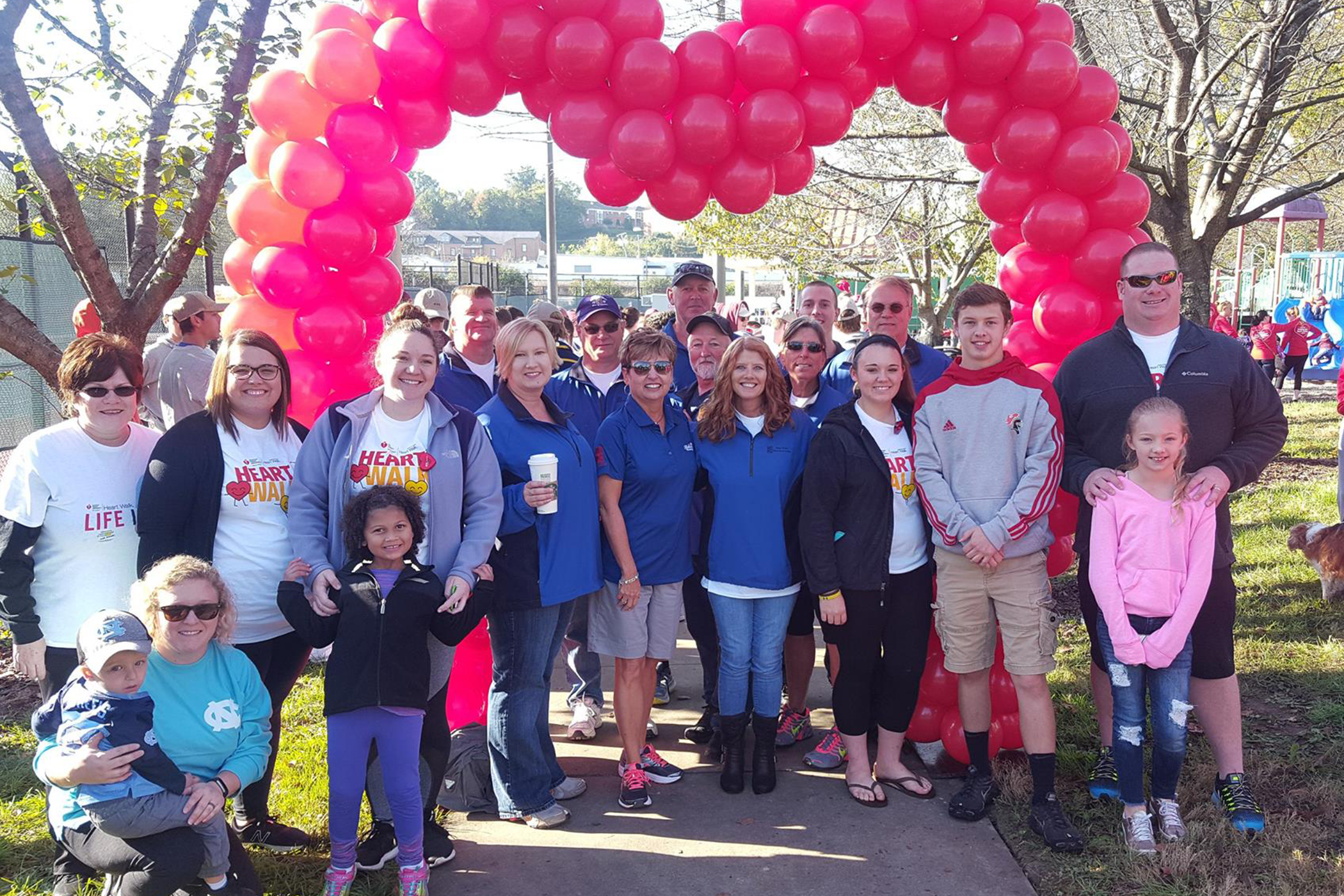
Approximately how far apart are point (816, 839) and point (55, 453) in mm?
2860

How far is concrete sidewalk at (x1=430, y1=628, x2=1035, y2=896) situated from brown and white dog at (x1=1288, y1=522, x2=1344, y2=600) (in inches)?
128

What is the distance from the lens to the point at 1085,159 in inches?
166

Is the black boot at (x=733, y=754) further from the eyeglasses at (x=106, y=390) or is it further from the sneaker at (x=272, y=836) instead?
the eyeglasses at (x=106, y=390)

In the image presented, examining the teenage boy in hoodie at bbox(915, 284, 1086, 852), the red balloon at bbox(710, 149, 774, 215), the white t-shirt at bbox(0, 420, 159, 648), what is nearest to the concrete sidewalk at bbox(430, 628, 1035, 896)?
the teenage boy in hoodie at bbox(915, 284, 1086, 852)

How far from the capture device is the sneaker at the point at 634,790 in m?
3.84

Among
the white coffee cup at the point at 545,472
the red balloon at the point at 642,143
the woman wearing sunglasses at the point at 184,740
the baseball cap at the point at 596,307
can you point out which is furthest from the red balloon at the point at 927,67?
the woman wearing sunglasses at the point at 184,740

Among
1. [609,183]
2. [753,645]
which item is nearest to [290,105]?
[609,183]

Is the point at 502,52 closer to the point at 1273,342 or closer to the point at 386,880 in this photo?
the point at 386,880

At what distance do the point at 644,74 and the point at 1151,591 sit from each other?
2.76 metres

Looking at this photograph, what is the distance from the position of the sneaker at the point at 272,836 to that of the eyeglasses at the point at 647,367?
2.09m

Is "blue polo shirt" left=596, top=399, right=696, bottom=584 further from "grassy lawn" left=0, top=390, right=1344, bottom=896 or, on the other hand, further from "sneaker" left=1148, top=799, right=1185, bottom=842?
"sneaker" left=1148, top=799, right=1185, bottom=842

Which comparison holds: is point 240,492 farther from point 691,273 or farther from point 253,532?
point 691,273

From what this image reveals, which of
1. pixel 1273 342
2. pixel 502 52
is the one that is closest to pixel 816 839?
pixel 502 52

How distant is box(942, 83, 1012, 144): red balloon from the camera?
14.3 ft
